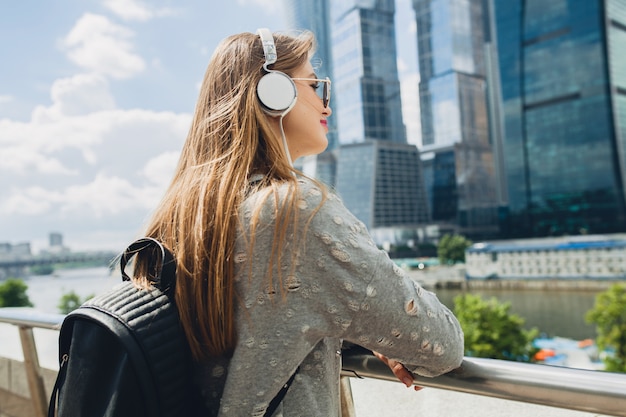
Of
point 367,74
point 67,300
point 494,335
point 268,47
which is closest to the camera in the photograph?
point 268,47

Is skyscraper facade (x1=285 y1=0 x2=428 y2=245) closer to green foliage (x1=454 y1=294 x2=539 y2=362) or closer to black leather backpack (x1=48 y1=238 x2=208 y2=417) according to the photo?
green foliage (x1=454 y1=294 x2=539 y2=362)

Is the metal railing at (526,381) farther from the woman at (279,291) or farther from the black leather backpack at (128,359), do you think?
the black leather backpack at (128,359)

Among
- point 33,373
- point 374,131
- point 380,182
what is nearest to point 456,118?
point 374,131

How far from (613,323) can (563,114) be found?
105 ft

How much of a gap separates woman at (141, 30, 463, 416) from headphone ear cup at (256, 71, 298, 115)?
6 cm

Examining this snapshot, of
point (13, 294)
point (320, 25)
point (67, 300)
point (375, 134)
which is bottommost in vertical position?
point (67, 300)

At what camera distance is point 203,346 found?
656 mm

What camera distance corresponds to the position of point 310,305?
62 cm

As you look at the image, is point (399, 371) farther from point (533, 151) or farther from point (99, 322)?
point (533, 151)

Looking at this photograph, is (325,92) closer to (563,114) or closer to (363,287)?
(363,287)

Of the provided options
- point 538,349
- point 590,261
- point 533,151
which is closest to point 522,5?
point 533,151

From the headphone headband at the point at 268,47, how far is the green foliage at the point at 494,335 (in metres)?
18.8

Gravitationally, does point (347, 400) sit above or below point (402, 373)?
below

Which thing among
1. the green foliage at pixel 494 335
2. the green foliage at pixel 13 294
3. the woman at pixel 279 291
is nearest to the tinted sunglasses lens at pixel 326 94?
the woman at pixel 279 291
